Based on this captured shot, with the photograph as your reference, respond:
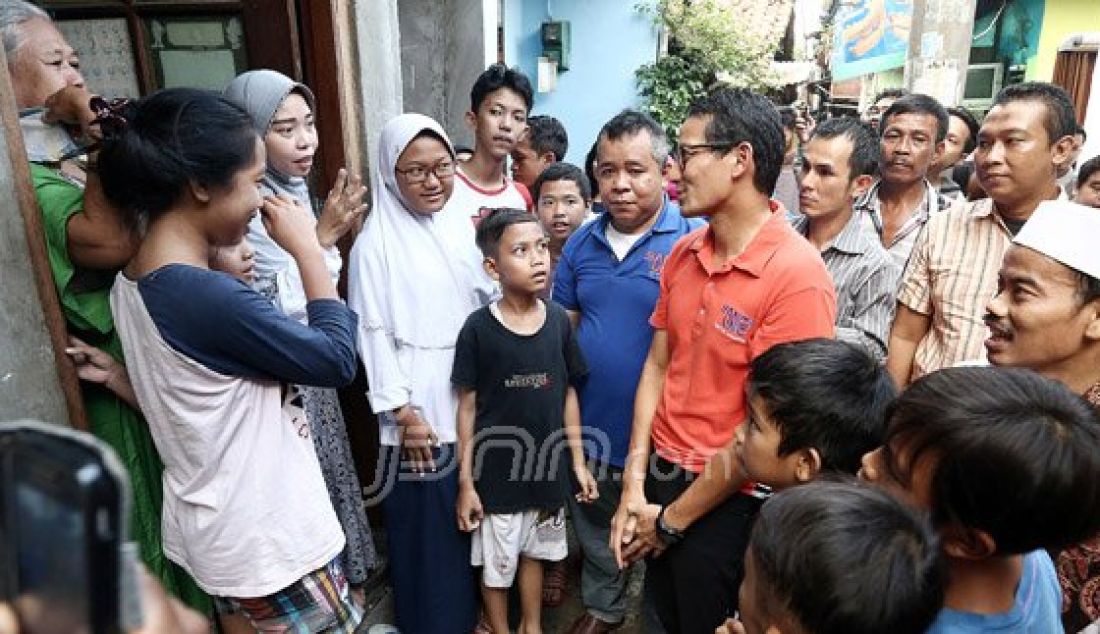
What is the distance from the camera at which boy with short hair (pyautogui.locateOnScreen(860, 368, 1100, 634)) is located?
42.6 inches

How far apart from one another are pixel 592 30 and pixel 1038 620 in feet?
29.1

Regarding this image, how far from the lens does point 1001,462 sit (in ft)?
3.57

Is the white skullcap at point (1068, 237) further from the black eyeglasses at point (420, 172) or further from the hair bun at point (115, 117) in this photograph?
the hair bun at point (115, 117)

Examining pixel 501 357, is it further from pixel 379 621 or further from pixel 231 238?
pixel 379 621

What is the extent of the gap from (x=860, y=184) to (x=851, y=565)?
2.31 meters

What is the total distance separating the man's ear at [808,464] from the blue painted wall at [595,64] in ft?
25.2

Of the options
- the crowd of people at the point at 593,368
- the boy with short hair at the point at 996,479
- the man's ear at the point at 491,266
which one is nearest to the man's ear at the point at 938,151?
the crowd of people at the point at 593,368

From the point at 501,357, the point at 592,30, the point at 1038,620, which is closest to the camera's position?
the point at 1038,620

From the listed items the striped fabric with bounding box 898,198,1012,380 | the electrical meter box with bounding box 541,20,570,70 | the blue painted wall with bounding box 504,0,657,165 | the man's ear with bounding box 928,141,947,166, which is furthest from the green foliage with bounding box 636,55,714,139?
the striped fabric with bounding box 898,198,1012,380

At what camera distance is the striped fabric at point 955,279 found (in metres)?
2.22

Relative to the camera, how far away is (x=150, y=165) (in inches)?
57.9

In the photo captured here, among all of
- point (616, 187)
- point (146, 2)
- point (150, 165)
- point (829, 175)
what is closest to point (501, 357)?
point (616, 187)

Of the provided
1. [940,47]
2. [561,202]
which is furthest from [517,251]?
[940,47]

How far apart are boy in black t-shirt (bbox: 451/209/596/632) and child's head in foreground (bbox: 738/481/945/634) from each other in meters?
1.46
